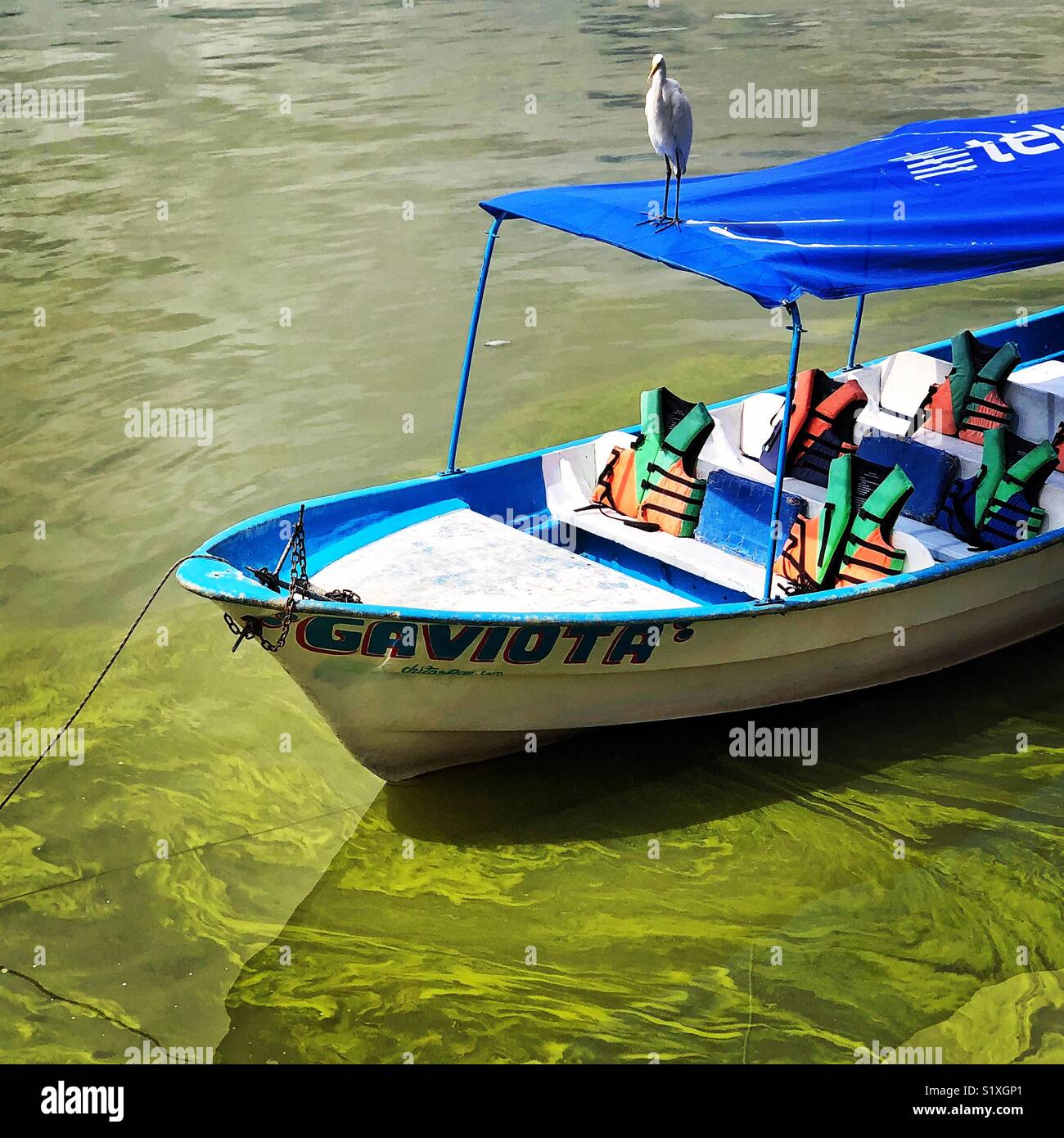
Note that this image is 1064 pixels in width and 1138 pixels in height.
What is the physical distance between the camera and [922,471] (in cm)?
751

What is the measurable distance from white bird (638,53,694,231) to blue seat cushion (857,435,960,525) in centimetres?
187

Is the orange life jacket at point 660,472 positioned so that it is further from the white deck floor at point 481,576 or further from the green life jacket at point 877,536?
the green life jacket at point 877,536

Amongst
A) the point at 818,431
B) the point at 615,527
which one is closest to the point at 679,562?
the point at 615,527

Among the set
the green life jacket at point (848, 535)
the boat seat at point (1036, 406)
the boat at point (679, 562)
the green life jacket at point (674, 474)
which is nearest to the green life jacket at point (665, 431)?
the green life jacket at point (674, 474)

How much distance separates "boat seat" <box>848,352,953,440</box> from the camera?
27.2ft

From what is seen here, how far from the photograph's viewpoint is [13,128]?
20.2m

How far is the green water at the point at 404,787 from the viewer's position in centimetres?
528

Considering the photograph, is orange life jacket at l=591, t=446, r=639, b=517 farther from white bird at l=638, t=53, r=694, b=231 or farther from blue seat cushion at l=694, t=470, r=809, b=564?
white bird at l=638, t=53, r=694, b=231

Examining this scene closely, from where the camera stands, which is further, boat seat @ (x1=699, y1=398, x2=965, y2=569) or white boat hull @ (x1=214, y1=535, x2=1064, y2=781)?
boat seat @ (x1=699, y1=398, x2=965, y2=569)

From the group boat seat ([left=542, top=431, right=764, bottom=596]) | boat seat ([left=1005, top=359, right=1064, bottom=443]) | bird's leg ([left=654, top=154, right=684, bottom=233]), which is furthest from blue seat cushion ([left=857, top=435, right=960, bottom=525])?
bird's leg ([left=654, top=154, right=684, bottom=233])

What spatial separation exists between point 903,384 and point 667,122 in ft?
9.00
